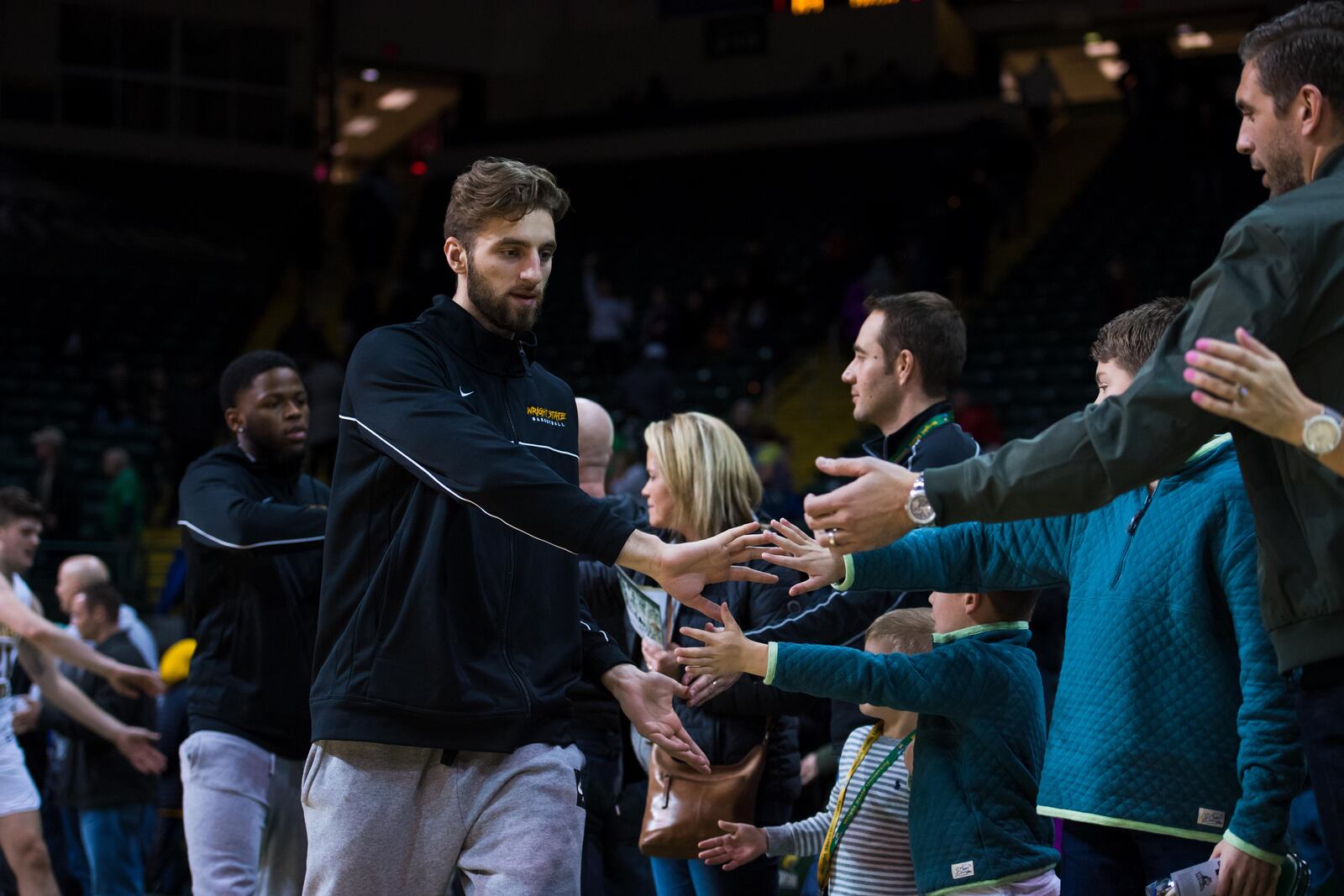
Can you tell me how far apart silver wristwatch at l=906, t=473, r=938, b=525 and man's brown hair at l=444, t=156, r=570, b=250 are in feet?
3.88

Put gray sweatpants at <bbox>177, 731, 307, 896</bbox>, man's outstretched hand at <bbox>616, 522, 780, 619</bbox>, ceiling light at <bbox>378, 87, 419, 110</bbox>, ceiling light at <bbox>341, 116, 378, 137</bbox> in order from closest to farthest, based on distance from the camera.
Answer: man's outstretched hand at <bbox>616, 522, 780, 619</bbox>, gray sweatpants at <bbox>177, 731, 307, 896</bbox>, ceiling light at <bbox>378, 87, 419, 110</bbox>, ceiling light at <bbox>341, 116, 378, 137</bbox>

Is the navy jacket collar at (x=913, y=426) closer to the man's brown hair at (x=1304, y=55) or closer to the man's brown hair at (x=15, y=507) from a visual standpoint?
the man's brown hair at (x=1304, y=55)

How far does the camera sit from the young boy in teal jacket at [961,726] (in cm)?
351

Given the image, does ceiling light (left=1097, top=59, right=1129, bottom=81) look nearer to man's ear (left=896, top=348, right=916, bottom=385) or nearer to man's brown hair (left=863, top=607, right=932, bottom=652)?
man's ear (left=896, top=348, right=916, bottom=385)

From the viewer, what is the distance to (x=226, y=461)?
5.20 meters

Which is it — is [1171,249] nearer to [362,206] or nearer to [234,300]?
[362,206]

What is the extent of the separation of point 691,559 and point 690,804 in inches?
56.9

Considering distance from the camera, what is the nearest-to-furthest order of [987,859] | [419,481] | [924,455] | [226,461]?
[419,481], [987,859], [924,455], [226,461]

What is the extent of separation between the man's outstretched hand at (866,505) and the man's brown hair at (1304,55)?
0.99 m

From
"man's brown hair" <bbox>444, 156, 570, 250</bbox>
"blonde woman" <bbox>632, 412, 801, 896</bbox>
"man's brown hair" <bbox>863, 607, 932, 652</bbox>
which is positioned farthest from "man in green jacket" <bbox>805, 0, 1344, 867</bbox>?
"blonde woman" <bbox>632, 412, 801, 896</bbox>

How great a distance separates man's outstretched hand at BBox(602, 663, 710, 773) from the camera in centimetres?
347

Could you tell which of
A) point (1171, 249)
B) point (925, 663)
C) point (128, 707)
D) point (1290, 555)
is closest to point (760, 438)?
point (128, 707)

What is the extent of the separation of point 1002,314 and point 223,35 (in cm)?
1507

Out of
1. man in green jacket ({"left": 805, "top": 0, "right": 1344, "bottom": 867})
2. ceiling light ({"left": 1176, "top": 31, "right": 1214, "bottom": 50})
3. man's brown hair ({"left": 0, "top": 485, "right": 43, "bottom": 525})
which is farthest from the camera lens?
ceiling light ({"left": 1176, "top": 31, "right": 1214, "bottom": 50})
